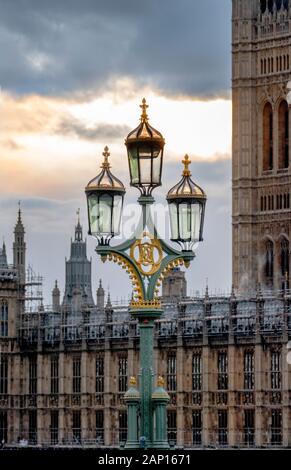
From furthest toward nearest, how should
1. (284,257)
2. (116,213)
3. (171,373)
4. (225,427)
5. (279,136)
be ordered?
(279,136) → (284,257) → (171,373) → (225,427) → (116,213)

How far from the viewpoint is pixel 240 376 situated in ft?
329

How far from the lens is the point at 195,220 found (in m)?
29.8

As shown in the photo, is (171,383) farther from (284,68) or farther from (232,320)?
(284,68)

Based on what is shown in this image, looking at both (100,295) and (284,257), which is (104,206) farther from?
(284,257)

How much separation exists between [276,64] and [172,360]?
143 ft

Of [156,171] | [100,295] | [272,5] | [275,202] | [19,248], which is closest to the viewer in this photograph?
[156,171]

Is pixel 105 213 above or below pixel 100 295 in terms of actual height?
below

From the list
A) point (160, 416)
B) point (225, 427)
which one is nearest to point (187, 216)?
point (160, 416)

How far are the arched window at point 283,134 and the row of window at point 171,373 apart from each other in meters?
35.2

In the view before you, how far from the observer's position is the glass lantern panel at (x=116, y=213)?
29.3 m

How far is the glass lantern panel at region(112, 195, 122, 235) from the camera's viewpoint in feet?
96.1

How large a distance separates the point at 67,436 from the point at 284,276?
31453 mm

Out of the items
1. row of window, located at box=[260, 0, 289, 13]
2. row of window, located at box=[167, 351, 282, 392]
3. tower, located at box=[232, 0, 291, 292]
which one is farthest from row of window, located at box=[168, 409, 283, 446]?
row of window, located at box=[260, 0, 289, 13]

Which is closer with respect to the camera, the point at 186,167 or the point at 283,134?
the point at 186,167
